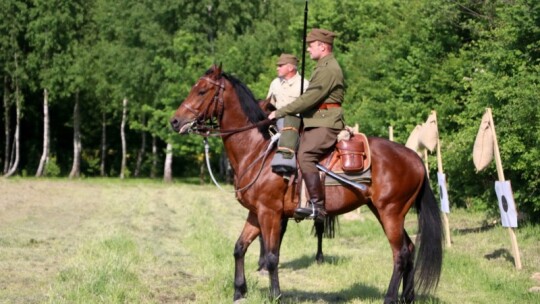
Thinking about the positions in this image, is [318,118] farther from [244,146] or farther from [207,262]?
[207,262]

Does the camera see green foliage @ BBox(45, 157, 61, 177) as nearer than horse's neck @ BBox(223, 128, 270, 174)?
No

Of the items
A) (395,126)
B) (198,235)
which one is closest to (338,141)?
(198,235)

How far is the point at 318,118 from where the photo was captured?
359 inches

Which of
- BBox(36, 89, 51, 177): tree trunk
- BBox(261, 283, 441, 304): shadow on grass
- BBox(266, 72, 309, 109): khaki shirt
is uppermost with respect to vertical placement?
BBox(36, 89, 51, 177): tree trunk

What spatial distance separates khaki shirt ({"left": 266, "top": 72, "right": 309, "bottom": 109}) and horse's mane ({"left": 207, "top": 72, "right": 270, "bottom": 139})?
1818 millimetres

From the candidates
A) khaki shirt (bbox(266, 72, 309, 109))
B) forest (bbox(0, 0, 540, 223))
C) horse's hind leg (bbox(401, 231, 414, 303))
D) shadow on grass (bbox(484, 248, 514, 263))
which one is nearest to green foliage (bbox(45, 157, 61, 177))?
forest (bbox(0, 0, 540, 223))

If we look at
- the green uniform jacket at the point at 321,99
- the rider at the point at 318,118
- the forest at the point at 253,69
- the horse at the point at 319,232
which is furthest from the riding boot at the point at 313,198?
the forest at the point at 253,69

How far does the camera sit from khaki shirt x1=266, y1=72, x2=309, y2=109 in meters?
11.4

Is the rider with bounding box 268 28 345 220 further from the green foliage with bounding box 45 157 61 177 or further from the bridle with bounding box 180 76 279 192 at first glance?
the green foliage with bounding box 45 157 61 177

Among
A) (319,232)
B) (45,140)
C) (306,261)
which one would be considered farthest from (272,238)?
(45,140)

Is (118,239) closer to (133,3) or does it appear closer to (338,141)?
(338,141)

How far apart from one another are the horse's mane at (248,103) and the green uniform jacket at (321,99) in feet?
1.74

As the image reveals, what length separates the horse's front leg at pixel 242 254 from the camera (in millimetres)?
9367

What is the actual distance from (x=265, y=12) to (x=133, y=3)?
8.20 metres
